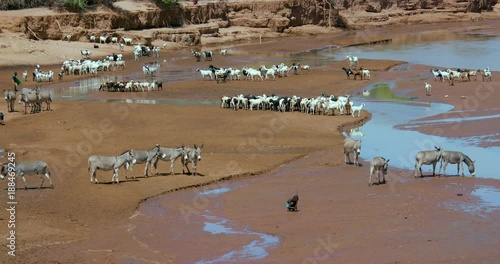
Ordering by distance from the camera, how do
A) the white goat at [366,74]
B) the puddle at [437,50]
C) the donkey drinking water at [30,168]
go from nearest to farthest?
the donkey drinking water at [30,168]
the white goat at [366,74]
the puddle at [437,50]

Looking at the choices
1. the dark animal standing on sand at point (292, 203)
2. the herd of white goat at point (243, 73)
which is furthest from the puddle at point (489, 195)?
the herd of white goat at point (243, 73)

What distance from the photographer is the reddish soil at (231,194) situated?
15336 millimetres

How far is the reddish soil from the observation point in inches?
604

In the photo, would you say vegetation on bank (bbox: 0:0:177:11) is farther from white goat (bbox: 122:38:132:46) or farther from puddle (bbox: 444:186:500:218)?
puddle (bbox: 444:186:500:218)

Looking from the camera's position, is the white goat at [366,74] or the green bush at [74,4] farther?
the green bush at [74,4]

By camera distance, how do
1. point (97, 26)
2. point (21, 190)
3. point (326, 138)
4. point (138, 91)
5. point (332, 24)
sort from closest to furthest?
point (21, 190) → point (326, 138) → point (138, 91) → point (97, 26) → point (332, 24)

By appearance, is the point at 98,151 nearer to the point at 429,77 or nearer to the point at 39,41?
the point at 429,77

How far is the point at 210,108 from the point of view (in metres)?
33.5

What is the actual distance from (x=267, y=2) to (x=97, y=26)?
→ 19756mm

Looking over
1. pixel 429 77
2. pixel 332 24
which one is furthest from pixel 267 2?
pixel 429 77

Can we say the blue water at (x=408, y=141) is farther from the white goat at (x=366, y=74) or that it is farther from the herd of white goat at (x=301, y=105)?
the white goat at (x=366, y=74)

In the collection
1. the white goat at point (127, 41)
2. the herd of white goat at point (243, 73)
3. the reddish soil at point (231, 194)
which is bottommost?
the white goat at point (127, 41)


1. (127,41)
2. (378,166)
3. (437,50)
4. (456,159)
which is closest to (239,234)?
(378,166)

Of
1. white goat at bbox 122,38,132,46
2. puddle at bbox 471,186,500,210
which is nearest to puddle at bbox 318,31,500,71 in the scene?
white goat at bbox 122,38,132,46
